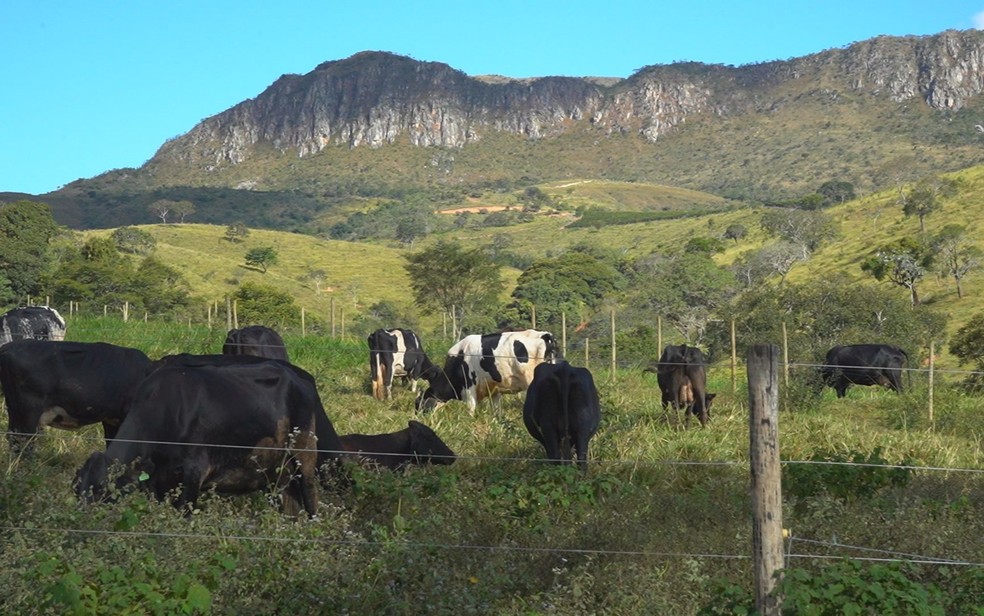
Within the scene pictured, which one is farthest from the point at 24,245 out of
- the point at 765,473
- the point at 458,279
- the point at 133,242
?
the point at 765,473

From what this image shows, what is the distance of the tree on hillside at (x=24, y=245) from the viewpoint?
49188 mm

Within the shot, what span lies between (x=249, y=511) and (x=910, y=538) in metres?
4.87

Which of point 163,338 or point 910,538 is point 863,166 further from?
point 910,538

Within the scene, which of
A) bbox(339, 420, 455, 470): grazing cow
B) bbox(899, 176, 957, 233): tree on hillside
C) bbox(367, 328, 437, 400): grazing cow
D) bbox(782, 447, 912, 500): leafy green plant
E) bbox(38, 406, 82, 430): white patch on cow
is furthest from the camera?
bbox(899, 176, 957, 233): tree on hillside

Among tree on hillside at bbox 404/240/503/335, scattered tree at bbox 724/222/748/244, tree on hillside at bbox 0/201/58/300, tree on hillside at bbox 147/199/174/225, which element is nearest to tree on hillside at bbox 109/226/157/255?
tree on hillside at bbox 0/201/58/300

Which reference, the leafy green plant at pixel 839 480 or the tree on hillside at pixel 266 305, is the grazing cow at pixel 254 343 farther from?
the tree on hillside at pixel 266 305

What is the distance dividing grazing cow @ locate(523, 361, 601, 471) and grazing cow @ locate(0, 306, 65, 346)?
1244 cm

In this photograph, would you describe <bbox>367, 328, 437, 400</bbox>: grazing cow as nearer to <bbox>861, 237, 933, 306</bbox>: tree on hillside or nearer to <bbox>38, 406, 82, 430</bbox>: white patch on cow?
<bbox>38, 406, 82, 430</bbox>: white patch on cow

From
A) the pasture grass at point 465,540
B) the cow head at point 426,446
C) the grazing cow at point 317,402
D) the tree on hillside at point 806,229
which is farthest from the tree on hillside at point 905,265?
the grazing cow at point 317,402

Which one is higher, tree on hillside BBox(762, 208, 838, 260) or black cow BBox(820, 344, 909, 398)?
tree on hillside BBox(762, 208, 838, 260)

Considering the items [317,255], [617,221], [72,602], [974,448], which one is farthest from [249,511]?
[617,221]

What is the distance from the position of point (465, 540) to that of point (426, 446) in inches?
123

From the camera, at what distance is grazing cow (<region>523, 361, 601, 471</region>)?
437 inches

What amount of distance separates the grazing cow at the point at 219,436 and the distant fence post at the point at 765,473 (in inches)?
156
